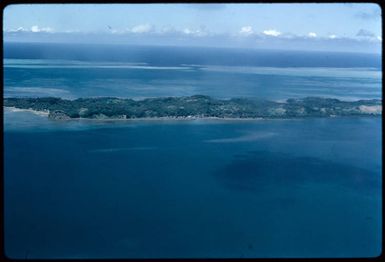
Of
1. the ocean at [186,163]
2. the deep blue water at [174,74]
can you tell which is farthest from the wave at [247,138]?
the deep blue water at [174,74]

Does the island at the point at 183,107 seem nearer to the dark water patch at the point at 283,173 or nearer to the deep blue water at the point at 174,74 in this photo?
the deep blue water at the point at 174,74

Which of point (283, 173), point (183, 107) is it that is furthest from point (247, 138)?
point (183, 107)

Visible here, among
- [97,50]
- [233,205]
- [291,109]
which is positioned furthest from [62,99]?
[291,109]

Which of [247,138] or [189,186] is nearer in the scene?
[189,186]

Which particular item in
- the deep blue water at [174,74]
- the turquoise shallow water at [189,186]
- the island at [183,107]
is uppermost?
the deep blue water at [174,74]

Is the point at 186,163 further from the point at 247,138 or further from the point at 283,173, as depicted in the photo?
the point at 283,173

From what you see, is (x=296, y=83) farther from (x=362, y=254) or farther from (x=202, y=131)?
(x=362, y=254)

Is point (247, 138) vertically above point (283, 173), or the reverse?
point (247, 138)

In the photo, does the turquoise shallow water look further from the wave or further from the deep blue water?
the deep blue water
